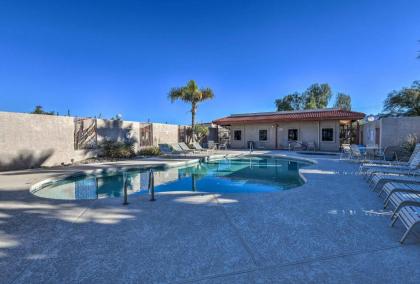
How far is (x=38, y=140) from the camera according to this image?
10844 millimetres

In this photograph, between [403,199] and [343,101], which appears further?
[343,101]

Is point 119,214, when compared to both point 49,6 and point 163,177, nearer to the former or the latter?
point 163,177

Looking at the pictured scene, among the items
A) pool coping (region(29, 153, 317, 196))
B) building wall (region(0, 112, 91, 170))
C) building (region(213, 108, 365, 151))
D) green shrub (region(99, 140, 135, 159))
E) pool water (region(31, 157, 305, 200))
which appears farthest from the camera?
building (region(213, 108, 365, 151))

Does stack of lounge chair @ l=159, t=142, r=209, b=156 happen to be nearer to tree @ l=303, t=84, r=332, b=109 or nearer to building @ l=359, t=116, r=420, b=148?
building @ l=359, t=116, r=420, b=148

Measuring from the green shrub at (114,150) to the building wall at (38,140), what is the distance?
0.42 meters

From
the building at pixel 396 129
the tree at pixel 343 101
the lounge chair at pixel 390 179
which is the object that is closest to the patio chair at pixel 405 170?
the lounge chair at pixel 390 179

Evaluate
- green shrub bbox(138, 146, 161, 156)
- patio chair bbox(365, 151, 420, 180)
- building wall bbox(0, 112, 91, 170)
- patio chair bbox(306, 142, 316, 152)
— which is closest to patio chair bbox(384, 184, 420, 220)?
patio chair bbox(365, 151, 420, 180)

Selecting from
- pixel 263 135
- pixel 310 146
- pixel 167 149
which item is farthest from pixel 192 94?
pixel 310 146

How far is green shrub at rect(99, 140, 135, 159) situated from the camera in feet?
46.3

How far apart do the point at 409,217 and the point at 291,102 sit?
38558 millimetres

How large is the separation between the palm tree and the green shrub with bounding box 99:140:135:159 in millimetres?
6192

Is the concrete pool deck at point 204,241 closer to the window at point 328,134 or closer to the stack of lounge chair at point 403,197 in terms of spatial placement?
the stack of lounge chair at point 403,197

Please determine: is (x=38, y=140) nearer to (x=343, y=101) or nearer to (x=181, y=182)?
(x=181, y=182)

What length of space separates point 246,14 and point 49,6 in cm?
1172
